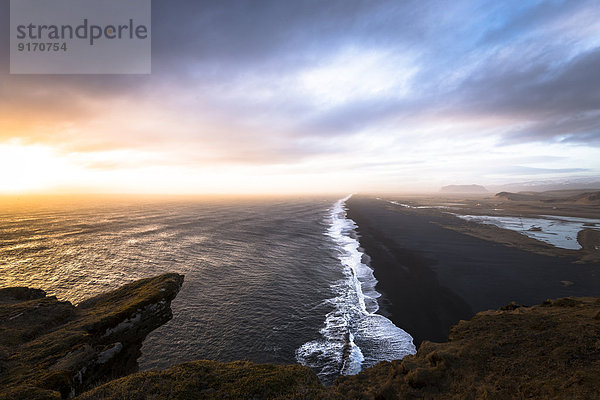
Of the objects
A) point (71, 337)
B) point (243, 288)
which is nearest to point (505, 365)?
point (71, 337)

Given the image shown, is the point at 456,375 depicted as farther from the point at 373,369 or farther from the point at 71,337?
the point at 71,337

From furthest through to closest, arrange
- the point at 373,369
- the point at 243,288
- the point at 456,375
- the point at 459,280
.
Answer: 1. the point at 243,288
2. the point at 459,280
3. the point at 373,369
4. the point at 456,375

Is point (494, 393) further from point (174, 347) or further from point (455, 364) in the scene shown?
point (174, 347)

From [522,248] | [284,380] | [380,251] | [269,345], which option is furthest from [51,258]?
[522,248]

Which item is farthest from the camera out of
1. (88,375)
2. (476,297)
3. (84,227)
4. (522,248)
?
(84,227)

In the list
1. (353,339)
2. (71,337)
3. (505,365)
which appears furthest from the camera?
(353,339)

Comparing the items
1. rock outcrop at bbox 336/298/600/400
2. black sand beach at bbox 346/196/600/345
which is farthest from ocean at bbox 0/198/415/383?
rock outcrop at bbox 336/298/600/400

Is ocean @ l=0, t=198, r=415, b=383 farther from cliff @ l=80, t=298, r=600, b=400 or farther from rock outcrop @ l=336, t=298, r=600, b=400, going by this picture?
cliff @ l=80, t=298, r=600, b=400
